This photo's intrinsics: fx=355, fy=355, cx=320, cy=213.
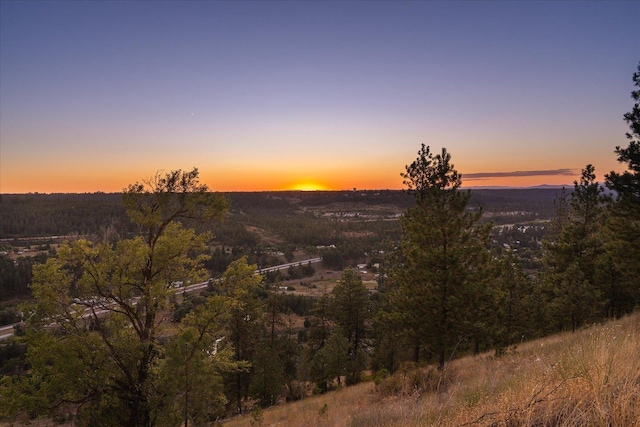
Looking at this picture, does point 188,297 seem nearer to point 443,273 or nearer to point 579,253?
point 443,273

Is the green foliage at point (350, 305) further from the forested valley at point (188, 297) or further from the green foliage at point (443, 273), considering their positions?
the green foliage at point (443, 273)

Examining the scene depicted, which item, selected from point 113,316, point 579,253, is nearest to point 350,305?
point 579,253

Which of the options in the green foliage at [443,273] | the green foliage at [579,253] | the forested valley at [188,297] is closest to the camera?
the forested valley at [188,297]

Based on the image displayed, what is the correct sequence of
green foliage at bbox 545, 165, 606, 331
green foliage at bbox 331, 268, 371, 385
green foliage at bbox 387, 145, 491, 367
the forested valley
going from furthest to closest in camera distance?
green foliage at bbox 331, 268, 371, 385 → green foliage at bbox 545, 165, 606, 331 → green foliage at bbox 387, 145, 491, 367 → the forested valley

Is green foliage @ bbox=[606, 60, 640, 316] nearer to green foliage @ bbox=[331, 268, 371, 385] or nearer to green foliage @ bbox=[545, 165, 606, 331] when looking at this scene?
green foliage @ bbox=[545, 165, 606, 331]

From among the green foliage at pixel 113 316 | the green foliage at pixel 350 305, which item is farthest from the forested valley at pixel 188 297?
the green foliage at pixel 350 305

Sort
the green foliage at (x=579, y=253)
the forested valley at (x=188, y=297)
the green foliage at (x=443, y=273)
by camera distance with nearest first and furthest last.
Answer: the forested valley at (x=188, y=297) → the green foliage at (x=443, y=273) → the green foliage at (x=579, y=253)

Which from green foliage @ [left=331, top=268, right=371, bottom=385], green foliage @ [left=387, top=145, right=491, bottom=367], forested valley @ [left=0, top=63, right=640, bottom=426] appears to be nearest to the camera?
forested valley @ [left=0, top=63, right=640, bottom=426]

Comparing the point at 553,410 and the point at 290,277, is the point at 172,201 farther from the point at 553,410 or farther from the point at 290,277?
the point at 290,277

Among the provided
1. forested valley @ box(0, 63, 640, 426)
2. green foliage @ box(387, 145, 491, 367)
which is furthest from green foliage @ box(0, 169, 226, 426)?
green foliage @ box(387, 145, 491, 367)

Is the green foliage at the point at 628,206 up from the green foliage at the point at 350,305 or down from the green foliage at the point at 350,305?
up

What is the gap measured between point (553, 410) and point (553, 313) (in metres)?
25.1

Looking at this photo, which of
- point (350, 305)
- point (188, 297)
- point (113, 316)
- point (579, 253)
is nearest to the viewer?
point (113, 316)

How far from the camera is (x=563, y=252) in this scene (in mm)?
24016
